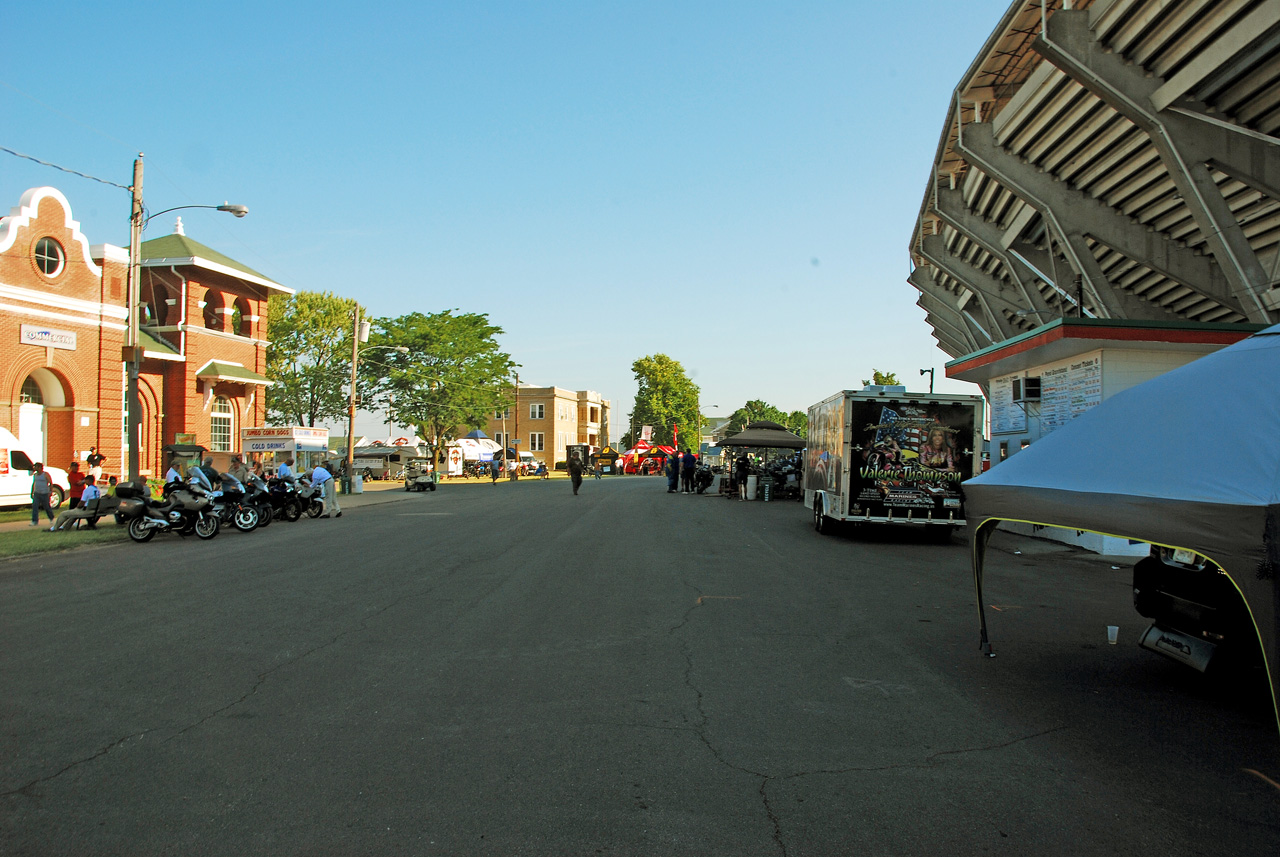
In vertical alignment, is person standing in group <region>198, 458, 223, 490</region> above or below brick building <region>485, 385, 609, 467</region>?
below

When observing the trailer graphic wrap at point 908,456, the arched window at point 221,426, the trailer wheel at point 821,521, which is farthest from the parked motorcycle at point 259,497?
the arched window at point 221,426

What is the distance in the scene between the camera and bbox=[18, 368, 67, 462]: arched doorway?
91.6ft

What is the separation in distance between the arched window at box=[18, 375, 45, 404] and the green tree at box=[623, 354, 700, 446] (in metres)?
69.0

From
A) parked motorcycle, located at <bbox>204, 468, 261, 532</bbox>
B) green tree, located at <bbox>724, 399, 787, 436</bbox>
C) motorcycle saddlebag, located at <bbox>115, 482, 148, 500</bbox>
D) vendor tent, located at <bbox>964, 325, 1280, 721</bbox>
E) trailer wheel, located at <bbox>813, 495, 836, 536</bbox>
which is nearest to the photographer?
vendor tent, located at <bbox>964, 325, 1280, 721</bbox>

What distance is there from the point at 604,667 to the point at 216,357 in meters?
36.3

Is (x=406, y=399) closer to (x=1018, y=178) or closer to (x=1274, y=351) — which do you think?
(x=1018, y=178)

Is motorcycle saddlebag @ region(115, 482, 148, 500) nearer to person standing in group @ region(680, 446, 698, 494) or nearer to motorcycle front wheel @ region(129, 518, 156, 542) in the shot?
motorcycle front wheel @ region(129, 518, 156, 542)

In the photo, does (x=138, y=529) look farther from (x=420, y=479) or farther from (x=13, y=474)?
(x=420, y=479)

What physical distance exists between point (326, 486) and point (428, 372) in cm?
3396

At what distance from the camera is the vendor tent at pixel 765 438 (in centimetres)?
3316

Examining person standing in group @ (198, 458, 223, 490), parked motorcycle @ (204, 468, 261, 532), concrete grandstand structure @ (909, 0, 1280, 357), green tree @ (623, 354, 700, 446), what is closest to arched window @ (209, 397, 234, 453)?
parked motorcycle @ (204, 468, 261, 532)

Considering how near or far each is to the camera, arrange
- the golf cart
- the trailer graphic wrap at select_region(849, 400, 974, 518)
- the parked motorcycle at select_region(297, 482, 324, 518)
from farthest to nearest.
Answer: the golf cart → the parked motorcycle at select_region(297, 482, 324, 518) → the trailer graphic wrap at select_region(849, 400, 974, 518)

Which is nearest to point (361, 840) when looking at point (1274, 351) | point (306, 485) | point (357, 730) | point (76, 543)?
point (357, 730)

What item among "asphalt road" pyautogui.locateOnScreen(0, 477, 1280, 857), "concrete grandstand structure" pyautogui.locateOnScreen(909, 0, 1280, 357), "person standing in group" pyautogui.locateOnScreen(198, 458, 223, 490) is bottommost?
"asphalt road" pyautogui.locateOnScreen(0, 477, 1280, 857)
